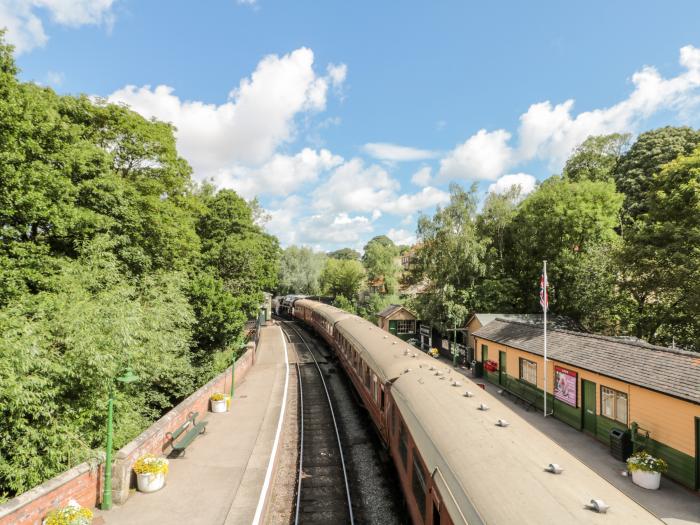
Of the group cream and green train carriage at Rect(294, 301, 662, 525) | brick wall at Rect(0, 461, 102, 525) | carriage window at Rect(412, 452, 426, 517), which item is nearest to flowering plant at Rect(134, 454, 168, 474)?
brick wall at Rect(0, 461, 102, 525)

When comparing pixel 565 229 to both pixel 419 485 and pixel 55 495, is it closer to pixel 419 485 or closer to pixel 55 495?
pixel 419 485

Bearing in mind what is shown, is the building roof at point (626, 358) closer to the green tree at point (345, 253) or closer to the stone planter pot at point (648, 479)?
the stone planter pot at point (648, 479)

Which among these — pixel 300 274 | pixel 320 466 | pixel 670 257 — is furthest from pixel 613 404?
pixel 300 274

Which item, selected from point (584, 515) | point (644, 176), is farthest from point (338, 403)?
point (644, 176)

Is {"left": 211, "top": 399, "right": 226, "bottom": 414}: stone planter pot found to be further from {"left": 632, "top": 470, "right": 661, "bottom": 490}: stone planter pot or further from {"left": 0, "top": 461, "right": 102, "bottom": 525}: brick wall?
{"left": 632, "top": 470, "right": 661, "bottom": 490}: stone planter pot

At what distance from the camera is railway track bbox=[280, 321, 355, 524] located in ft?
34.9

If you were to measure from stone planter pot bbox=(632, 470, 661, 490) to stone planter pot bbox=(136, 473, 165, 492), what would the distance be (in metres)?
14.2

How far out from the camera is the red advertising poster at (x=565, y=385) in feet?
53.0

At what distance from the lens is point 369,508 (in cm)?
1082

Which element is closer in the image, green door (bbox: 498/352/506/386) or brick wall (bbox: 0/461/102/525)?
brick wall (bbox: 0/461/102/525)

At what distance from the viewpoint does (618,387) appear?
1398 centimetres

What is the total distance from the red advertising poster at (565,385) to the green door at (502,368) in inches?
182

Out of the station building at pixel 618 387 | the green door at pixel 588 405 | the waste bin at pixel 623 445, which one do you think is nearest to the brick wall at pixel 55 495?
the waste bin at pixel 623 445

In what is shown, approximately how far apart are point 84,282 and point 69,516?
8.61 m
